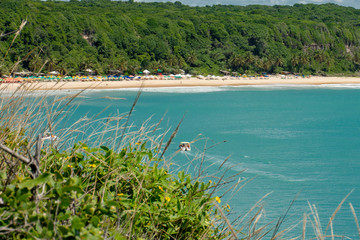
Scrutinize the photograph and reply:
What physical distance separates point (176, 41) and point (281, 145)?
2161 inches

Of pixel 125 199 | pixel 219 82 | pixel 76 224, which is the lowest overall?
pixel 219 82

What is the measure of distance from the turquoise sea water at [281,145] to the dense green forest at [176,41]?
77.2ft

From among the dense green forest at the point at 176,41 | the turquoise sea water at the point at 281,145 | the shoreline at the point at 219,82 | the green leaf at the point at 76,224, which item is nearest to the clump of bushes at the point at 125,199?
the green leaf at the point at 76,224

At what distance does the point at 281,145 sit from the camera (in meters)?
19.5

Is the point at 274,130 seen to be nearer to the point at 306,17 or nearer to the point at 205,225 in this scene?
the point at 205,225

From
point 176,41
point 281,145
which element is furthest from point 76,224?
point 176,41

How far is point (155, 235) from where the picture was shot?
178 cm

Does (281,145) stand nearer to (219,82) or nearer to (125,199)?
(125,199)

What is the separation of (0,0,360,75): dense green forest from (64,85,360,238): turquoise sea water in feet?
77.2

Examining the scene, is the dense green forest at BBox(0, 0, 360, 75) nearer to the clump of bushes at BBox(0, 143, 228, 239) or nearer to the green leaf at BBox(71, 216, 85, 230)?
the clump of bushes at BBox(0, 143, 228, 239)

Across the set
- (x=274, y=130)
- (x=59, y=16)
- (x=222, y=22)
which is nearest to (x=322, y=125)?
(x=274, y=130)

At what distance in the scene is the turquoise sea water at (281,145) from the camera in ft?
34.7

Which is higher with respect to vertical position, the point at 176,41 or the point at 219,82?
the point at 176,41

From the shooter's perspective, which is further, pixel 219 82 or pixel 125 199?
pixel 219 82
